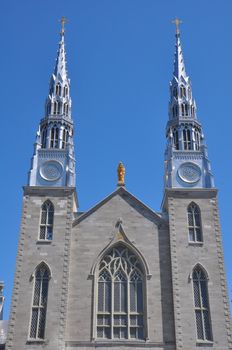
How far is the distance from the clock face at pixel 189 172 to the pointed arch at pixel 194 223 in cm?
208

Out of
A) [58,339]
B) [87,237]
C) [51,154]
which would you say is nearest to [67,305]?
[58,339]

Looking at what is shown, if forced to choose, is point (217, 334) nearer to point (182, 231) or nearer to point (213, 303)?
point (213, 303)

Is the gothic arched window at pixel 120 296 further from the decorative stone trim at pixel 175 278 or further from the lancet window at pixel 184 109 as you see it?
the lancet window at pixel 184 109

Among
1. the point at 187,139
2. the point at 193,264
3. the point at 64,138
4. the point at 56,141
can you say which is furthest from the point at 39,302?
the point at 187,139

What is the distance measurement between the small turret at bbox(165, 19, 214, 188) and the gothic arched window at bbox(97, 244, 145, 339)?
6897mm

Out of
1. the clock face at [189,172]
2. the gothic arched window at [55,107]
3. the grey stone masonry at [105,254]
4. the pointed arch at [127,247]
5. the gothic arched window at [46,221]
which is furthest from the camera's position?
the gothic arched window at [55,107]

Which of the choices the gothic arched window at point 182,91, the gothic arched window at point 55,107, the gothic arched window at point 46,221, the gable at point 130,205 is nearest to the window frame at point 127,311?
the gable at point 130,205

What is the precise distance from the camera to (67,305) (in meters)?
33.1

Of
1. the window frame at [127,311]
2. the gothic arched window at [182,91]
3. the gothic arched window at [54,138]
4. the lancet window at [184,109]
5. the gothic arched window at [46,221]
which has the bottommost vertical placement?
the window frame at [127,311]

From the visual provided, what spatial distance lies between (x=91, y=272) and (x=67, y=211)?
486cm

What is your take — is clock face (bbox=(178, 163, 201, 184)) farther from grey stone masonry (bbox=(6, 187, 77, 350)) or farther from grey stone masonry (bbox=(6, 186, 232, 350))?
grey stone masonry (bbox=(6, 187, 77, 350))

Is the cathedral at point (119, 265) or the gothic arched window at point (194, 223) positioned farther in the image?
the gothic arched window at point (194, 223)

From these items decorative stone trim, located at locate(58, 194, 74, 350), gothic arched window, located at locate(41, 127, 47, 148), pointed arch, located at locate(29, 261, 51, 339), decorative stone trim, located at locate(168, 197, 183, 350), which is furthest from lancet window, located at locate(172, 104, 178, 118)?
pointed arch, located at locate(29, 261, 51, 339)

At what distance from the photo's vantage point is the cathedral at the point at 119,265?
3241cm
